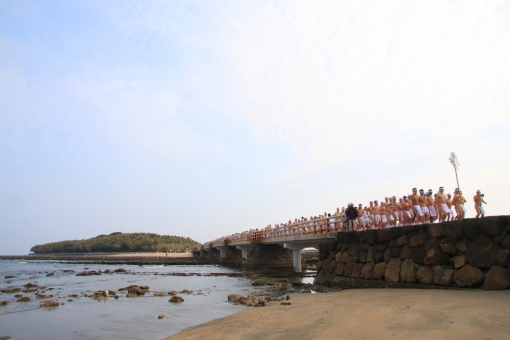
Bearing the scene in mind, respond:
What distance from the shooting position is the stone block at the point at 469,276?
1006 cm

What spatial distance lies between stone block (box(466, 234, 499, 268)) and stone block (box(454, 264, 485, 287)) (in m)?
0.16

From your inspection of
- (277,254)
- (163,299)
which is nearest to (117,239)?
Result: (277,254)

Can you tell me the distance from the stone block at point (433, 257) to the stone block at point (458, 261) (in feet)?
1.49

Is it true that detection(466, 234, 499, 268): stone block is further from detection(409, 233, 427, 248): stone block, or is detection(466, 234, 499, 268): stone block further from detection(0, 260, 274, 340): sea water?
detection(0, 260, 274, 340): sea water

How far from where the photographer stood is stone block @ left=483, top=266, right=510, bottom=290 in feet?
30.8

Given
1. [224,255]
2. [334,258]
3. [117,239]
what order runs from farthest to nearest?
[117,239], [224,255], [334,258]

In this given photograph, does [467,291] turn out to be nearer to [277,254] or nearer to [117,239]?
[277,254]

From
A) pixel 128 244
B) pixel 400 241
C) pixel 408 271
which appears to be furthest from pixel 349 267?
pixel 128 244

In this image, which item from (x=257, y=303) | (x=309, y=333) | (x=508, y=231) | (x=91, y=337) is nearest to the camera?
(x=309, y=333)

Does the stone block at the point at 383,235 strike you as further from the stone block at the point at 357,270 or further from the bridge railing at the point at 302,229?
the bridge railing at the point at 302,229

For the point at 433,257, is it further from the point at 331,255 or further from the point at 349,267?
the point at 331,255

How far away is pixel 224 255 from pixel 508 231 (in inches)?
1996

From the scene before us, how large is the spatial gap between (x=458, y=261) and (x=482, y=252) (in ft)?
2.90

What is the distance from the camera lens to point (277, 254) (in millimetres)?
38406
